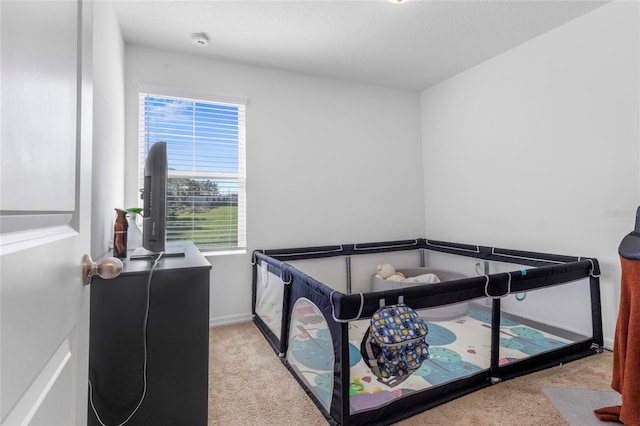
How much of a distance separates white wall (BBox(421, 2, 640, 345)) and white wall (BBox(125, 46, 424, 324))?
1.76 feet

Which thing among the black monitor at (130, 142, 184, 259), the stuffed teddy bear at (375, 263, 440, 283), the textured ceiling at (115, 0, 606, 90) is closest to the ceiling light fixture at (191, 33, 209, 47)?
the textured ceiling at (115, 0, 606, 90)

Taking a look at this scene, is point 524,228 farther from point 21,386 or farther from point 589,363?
point 21,386

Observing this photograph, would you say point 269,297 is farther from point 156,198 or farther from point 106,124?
point 106,124

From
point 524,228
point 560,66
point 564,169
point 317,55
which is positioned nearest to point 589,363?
point 524,228

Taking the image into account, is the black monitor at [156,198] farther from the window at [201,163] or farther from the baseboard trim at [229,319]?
the baseboard trim at [229,319]

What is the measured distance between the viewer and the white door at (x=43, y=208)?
0.34m

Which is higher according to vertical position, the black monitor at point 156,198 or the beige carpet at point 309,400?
the black monitor at point 156,198

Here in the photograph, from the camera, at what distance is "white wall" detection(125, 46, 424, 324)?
114 inches

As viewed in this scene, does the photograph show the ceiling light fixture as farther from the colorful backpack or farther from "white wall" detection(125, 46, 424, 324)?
the colorful backpack

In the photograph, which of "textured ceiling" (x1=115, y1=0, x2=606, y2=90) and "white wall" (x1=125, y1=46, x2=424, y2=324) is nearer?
"textured ceiling" (x1=115, y1=0, x2=606, y2=90)

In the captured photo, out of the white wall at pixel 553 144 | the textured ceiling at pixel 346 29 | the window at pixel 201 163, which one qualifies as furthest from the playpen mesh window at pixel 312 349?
the white wall at pixel 553 144

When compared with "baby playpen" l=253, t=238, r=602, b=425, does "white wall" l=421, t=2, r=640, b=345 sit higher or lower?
higher

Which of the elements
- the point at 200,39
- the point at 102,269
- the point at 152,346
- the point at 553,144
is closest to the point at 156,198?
the point at 152,346

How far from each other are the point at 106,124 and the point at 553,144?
3271mm
